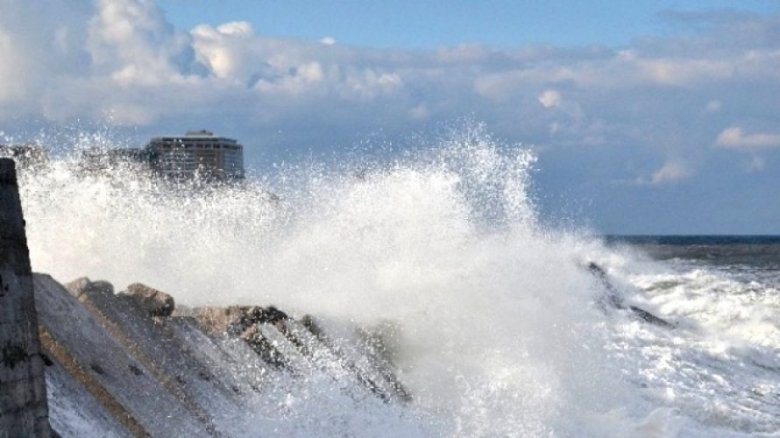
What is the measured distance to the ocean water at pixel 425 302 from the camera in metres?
10.8

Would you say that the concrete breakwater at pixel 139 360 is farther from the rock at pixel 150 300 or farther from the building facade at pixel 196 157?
the building facade at pixel 196 157

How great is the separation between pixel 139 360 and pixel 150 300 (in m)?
1.14

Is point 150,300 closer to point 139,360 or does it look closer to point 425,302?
point 139,360

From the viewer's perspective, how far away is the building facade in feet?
81.7

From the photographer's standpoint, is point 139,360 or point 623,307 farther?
point 623,307

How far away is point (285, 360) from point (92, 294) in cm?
225

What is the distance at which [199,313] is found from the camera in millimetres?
10016

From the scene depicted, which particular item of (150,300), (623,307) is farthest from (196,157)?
(150,300)

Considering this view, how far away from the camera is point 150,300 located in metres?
8.82

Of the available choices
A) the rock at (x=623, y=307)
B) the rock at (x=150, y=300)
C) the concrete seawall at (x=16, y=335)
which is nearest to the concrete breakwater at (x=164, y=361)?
the rock at (x=150, y=300)

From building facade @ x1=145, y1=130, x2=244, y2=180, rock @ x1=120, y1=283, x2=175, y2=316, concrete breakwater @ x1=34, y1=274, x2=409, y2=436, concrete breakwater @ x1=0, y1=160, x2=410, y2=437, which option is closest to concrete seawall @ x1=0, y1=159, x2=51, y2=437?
concrete breakwater @ x1=0, y1=160, x2=410, y2=437

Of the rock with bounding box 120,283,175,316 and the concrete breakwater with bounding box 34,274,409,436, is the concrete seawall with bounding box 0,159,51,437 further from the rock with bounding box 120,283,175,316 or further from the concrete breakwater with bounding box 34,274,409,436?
the rock with bounding box 120,283,175,316

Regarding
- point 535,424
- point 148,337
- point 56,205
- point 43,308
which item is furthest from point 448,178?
point 43,308

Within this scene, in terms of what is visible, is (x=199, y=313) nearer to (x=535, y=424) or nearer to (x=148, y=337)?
(x=148, y=337)
